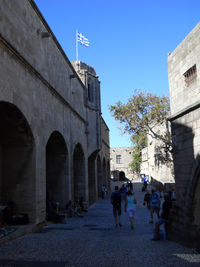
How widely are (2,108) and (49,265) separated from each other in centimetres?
475

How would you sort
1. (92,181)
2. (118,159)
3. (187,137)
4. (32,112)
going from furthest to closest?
1. (118,159)
2. (92,181)
3. (32,112)
4. (187,137)

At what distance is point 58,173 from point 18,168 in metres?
4.85

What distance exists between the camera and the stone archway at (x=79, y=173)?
18203mm

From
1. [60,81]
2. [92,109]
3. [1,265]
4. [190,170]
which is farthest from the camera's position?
[92,109]

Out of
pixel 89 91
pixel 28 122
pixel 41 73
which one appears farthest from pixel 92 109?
pixel 28 122

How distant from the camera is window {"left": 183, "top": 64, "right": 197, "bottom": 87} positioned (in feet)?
24.1

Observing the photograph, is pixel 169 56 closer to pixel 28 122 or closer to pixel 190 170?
pixel 190 170

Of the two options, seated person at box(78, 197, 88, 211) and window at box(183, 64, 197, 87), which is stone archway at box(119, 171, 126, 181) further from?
window at box(183, 64, 197, 87)

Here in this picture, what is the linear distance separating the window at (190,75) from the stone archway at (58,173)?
774cm

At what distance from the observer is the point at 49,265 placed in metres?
5.18

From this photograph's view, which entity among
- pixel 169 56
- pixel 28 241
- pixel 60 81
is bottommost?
pixel 28 241

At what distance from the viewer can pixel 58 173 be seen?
14.0 metres

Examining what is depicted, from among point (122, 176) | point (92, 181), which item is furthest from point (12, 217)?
point (122, 176)

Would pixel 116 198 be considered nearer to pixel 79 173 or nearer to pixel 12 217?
pixel 12 217
